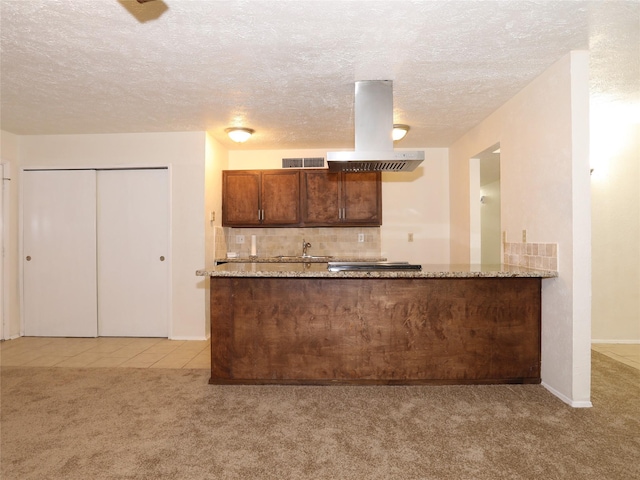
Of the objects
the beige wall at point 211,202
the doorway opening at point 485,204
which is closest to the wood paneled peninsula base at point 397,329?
the doorway opening at point 485,204

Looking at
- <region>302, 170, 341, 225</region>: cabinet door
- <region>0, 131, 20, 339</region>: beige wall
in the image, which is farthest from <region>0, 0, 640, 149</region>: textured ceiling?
<region>302, 170, 341, 225</region>: cabinet door

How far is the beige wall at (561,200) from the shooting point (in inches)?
94.2

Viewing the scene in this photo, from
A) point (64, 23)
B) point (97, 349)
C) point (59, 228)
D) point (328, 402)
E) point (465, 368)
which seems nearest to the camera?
point (64, 23)

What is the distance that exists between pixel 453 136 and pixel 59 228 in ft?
16.6

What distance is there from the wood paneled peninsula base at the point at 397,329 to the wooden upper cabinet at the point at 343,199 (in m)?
2.13

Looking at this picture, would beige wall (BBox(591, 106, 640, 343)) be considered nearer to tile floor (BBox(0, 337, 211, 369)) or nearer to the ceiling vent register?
the ceiling vent register

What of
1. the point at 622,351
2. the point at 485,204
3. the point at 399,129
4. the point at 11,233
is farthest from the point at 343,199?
the point at 485,204

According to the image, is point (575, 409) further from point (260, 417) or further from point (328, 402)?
point (260, 417)

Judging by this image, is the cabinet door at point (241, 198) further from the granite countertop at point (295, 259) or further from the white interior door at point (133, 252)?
the white interior door at point (133, 252)

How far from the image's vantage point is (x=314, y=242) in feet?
16.6

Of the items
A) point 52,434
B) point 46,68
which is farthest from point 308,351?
point 46,68

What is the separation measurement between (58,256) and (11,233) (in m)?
0.57

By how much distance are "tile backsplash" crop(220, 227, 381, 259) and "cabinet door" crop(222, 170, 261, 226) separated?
313 millimetres

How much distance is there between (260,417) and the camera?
7.58 feet
